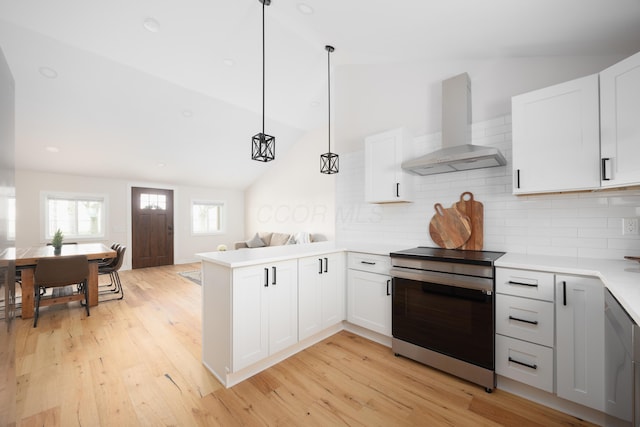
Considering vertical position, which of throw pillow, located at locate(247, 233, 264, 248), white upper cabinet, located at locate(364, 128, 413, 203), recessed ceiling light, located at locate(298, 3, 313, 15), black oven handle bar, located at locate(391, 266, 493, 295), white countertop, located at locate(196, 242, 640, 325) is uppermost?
recessed ceiling light, located at locate(298, 3, 313, 15)

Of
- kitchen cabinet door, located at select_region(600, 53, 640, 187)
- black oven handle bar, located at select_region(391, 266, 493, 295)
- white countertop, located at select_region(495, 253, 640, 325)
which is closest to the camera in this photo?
white countertop, located at select_region(495, 253, 640, 325)

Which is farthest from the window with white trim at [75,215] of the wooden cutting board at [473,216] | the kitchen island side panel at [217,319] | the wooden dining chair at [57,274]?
the wooden cutting board at [473,216]

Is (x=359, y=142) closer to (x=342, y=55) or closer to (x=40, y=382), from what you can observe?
(x=342, y=55)

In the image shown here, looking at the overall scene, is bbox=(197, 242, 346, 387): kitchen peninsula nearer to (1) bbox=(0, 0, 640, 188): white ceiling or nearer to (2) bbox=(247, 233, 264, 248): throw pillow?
(1) bbox=(0, 0, 640, 188): white ceiling

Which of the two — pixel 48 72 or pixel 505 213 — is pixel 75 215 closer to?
pixel 48 72

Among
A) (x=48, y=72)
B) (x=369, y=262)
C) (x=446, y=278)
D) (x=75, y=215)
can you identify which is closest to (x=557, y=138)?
(x=446, y=278)

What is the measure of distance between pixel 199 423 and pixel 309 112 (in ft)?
17.0

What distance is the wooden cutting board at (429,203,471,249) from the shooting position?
8.49 ft

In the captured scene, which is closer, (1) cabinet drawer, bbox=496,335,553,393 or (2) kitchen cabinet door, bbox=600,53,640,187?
(2) kitchen cabinet door, bbox=600,53,640,187

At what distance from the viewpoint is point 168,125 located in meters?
5.01

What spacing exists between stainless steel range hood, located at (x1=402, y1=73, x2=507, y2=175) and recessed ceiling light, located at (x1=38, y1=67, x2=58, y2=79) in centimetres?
460

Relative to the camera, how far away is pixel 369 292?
272cm

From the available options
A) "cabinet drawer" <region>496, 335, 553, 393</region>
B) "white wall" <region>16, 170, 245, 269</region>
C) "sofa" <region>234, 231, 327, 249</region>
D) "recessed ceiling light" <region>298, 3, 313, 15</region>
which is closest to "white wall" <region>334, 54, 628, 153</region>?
"recessed ceiling light" <region>298, 3, 313, 15</region>

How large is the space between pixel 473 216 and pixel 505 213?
9.9 inches
